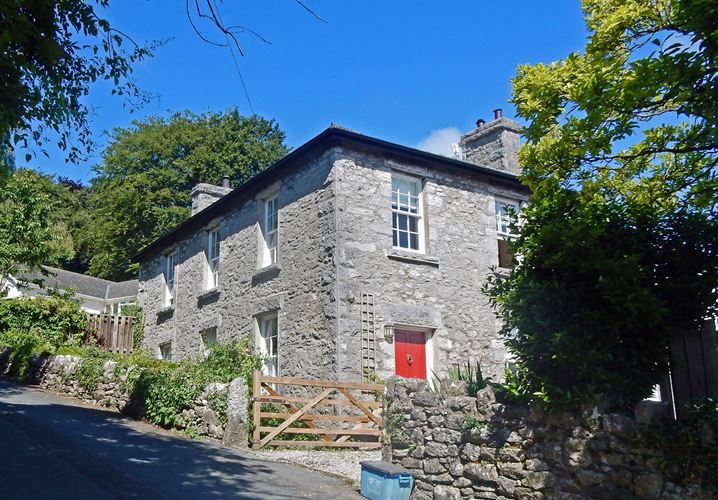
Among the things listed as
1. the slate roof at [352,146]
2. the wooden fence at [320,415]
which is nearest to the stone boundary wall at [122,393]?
the wooden fence at [320,415]

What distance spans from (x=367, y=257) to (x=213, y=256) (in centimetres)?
709

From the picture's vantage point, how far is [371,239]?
1438 cm

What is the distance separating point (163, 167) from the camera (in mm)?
38281

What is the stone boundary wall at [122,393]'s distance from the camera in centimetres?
1165

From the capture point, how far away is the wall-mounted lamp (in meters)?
13.9

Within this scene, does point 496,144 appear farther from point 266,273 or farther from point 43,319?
point 43,319

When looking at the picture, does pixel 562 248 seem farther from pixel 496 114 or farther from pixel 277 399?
pixel 496 114

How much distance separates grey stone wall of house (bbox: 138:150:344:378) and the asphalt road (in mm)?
3445

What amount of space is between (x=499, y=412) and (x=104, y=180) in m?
36.5

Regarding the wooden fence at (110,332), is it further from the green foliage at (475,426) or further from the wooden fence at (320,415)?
the green foliage at (475,426)

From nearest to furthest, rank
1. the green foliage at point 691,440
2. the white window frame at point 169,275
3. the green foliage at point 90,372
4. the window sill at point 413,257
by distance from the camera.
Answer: the green foliage at point 691,440 → the window sill at point 413,257 → the green foliage at point 90,372 → the white window frame at point 169,275

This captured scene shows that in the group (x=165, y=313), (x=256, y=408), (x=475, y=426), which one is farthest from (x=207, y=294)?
(x=475, y=426)

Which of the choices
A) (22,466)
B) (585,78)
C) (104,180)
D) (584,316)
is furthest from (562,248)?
(104,180)

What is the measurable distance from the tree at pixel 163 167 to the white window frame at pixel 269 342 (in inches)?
846
